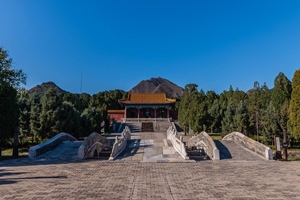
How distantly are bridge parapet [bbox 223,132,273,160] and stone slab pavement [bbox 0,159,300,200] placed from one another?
1806mm

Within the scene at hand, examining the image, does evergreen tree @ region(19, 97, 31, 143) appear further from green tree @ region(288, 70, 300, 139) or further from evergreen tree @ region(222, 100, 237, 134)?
evergreen tree @ region(222, 100, 237, 134)

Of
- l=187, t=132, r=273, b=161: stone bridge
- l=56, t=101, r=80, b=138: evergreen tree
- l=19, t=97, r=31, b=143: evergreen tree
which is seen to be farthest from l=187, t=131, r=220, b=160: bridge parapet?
l=19, t=97, r=31, b=143: evergreen tree

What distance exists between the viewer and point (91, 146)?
13125 millimetres

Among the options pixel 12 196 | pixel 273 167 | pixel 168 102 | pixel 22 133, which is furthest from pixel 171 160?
pixel 168 102

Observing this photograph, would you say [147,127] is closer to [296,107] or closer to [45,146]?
[296,107]

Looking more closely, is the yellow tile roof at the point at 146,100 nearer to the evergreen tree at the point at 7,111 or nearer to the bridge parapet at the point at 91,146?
the bridge parapet at the point at 91,146

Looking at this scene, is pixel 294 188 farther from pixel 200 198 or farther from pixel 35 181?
pixel 35 181

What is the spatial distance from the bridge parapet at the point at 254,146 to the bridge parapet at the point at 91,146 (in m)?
8.93

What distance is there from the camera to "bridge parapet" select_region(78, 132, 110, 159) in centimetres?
1129

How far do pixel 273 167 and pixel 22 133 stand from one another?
17823 mm

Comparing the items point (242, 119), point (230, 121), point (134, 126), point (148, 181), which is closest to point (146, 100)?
point (134, 126)

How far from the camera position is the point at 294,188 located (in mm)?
6230

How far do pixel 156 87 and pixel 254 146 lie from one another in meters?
111

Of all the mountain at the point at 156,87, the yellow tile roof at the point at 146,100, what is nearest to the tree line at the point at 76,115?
the yellow tile roof at the point at 146,100
